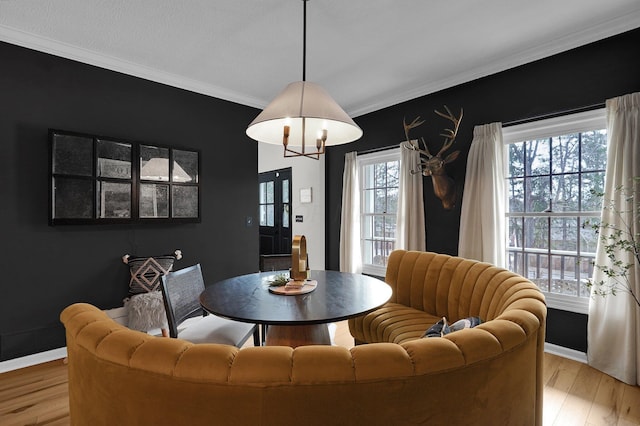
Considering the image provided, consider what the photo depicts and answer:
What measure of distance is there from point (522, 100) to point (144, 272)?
3965mm

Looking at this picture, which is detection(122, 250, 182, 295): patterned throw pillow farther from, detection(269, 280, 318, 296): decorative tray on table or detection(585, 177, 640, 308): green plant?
detection(585, 177, 640, 308): green plant

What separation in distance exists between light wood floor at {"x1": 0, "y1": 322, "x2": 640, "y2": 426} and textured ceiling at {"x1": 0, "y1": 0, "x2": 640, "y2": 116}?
2649 mm

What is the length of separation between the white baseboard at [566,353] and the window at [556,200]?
352 mm

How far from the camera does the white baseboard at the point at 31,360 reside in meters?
2.57

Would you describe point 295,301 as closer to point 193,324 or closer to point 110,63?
point 193,324

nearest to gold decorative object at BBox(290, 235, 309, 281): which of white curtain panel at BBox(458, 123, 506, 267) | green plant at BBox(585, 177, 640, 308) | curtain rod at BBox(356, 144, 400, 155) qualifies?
white curtain panel at BBox(458, 123, 506, 267)

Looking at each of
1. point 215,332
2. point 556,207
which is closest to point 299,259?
point 215,332

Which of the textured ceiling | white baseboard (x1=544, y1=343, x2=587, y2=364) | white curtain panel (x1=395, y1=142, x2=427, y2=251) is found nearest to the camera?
the textured ceiling

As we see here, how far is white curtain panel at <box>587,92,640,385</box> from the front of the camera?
2328 millimetres

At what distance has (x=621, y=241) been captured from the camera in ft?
7.47

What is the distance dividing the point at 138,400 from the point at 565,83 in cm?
359

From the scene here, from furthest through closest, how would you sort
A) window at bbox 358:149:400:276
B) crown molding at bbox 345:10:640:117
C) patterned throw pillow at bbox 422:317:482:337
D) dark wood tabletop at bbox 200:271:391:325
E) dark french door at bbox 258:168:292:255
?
dark french door at bbox 258:168:292:255, window at bbox 358:149:400:276, crown molding at bbox 345:10:640:117, dark wood tabletop at bbox 200:271:391:325, patterned throw pillow at bbox 422:317:482:337

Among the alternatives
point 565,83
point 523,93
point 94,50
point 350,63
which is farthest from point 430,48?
point 94,50

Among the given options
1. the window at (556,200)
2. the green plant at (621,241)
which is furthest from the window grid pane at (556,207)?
the green plant at (621,241)
